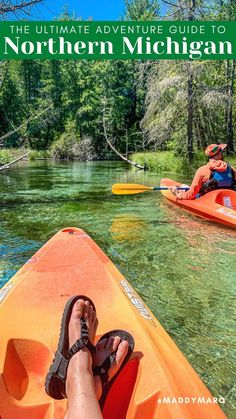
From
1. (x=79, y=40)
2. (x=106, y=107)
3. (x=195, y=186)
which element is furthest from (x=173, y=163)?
(x=106, y=107)

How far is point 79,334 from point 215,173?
4716 millimetres

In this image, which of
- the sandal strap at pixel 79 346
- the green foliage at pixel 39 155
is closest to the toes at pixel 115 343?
the sandal strap at pixel 79 346

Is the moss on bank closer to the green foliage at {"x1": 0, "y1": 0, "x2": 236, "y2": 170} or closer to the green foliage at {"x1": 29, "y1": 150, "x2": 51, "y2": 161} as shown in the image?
the green foliage at {"x1": 0, "y1": 0, "x2": 236, "y2": 170}

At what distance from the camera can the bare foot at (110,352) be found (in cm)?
179

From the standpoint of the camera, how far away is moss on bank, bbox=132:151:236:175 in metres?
14.4

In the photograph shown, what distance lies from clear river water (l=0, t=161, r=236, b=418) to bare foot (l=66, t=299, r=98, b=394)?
81cm

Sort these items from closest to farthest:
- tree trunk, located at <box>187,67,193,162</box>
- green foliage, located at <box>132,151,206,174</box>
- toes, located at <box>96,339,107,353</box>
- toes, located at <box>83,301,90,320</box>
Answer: toes, located at <box>96,339,107,353</box>
toes, located at <box>83,301,90,320</box>
tree trunk, located at <box>187,67,193,162</box>
green foliage, located at <box>132,151,206,174</box>

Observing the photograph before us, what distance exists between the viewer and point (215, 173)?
6113 mm

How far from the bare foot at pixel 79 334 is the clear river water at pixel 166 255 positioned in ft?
2.65

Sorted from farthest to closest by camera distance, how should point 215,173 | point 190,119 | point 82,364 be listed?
1. point 190,119
2. point 215,173
3. point 82,364

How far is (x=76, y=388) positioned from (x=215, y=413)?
55 centimetres

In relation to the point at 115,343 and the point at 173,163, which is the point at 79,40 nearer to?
the point at 115,343

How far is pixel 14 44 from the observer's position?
808 cm

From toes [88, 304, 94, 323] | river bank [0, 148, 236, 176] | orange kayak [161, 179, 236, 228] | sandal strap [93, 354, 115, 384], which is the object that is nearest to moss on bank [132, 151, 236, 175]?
river bank [0, 148, 236, 176]
